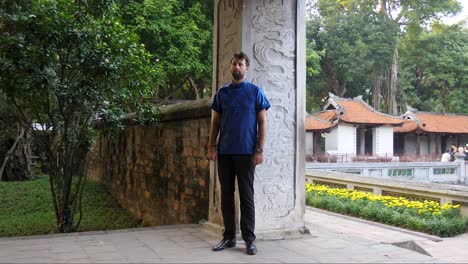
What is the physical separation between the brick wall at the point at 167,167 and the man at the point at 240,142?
179 centimetres

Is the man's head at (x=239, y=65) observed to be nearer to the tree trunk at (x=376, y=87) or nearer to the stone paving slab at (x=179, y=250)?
the stone paving slab at (x=179, y=250)

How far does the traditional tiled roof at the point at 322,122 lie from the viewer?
2623 cm

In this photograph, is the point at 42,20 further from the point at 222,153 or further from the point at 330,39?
the point at 330,39

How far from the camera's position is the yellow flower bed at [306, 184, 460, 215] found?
7.71 metres

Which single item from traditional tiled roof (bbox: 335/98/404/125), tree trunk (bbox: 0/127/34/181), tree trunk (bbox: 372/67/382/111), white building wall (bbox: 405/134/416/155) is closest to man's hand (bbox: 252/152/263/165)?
tree trunk (bbox: 0/127/34/181)

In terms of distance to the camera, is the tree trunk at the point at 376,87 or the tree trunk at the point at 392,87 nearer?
the tree trunk at the point at 376,87

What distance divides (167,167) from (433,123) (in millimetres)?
25897

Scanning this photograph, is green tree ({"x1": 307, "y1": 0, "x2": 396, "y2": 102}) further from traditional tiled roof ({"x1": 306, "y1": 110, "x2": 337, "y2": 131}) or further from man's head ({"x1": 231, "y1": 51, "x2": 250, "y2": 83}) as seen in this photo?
man's head ({"x1": 231, "y1": 51, "x2": 250, "y2": 83})

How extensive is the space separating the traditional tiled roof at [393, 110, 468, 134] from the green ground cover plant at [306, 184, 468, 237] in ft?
69.4

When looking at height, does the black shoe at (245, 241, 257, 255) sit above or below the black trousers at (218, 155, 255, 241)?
below

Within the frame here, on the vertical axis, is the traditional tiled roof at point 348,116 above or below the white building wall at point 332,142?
above

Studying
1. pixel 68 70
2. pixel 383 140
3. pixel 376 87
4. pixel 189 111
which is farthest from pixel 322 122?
pixel 68 70

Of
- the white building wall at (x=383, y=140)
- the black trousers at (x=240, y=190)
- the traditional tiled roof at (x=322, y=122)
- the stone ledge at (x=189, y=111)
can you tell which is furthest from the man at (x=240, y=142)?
the white building wall at (x=383, y=140)

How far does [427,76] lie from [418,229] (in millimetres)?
28831
